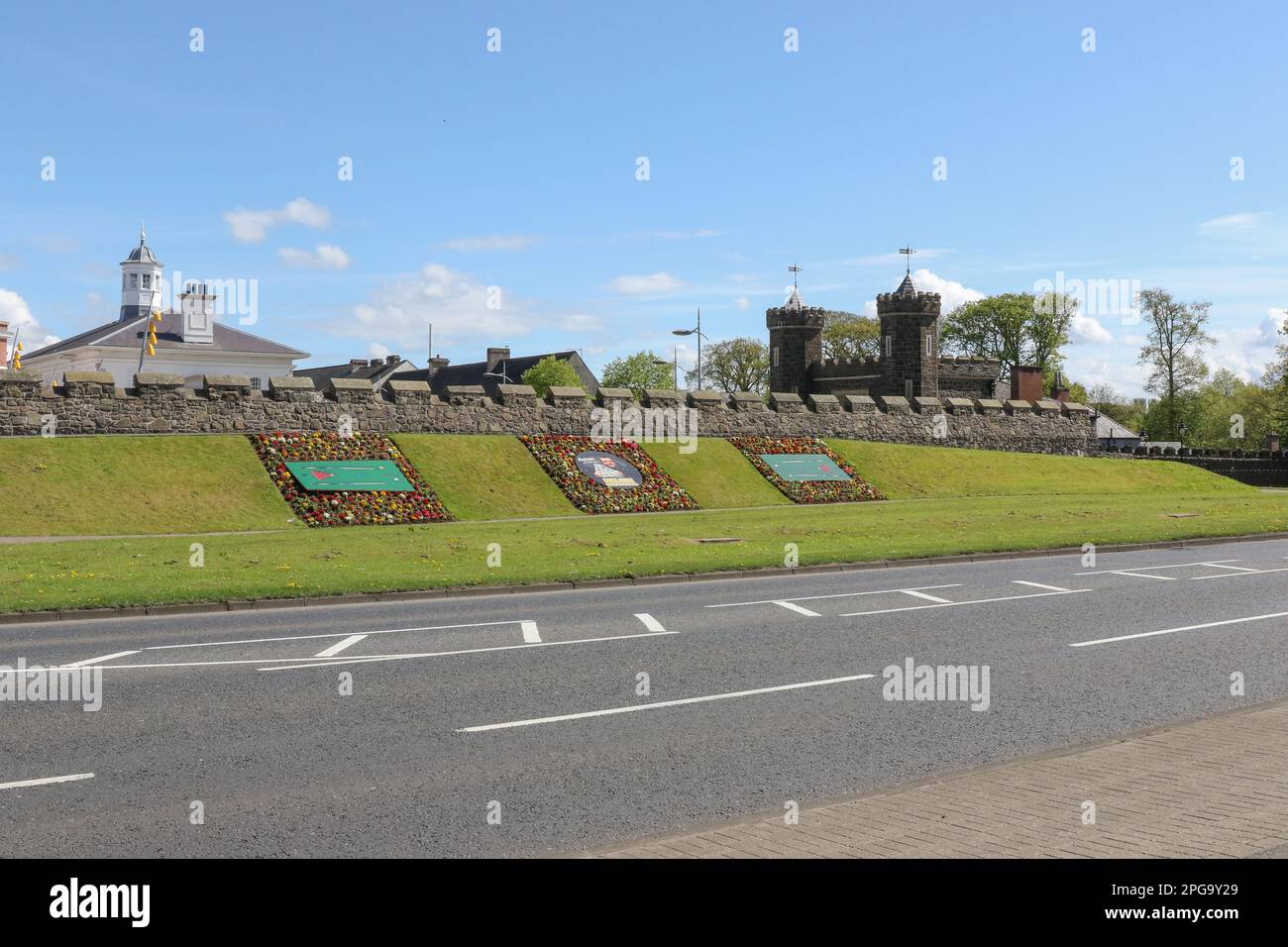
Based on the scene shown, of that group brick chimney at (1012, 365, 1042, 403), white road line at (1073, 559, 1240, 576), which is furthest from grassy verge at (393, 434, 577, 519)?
brick chimney at (1012, 365, 1042, 403)

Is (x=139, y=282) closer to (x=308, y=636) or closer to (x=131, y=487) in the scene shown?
(x=131, y=487)

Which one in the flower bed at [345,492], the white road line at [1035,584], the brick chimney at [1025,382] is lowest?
the white road line at [1035,584]

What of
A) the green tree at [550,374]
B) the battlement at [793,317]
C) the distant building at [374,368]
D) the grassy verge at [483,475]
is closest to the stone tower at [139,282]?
the distant building at [374,368]

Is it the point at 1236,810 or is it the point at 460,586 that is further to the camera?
the point at 460,586

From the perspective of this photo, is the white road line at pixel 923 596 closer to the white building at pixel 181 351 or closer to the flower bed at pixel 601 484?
the flower bed at pixel 601 484

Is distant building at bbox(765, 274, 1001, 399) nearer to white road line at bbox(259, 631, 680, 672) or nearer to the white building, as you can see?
the white building

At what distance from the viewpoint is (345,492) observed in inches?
1208

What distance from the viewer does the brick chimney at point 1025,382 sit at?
78562 millimetres

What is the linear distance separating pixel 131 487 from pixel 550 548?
43.4ft

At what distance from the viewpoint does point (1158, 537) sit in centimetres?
2461

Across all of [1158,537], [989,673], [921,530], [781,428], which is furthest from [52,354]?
[989,673]

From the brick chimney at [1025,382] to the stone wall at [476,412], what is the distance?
2426 centimetres

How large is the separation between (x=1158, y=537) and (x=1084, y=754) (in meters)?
19.0
